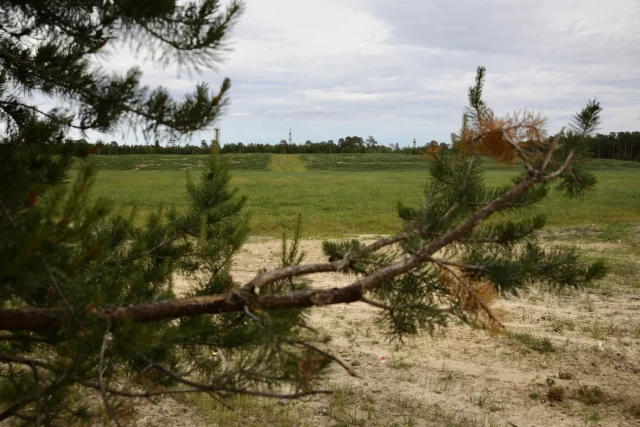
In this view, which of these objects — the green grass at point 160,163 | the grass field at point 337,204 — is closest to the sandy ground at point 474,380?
the grass field at point 337,204

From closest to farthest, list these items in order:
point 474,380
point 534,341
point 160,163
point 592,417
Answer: point 592,417 < point 474,380 < point 534,341 < point 160,163

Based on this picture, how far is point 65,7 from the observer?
2.51 m

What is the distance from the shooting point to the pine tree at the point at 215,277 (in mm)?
2100

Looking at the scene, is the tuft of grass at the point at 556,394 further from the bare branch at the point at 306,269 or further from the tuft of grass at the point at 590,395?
the bare branch at the point at 306,269

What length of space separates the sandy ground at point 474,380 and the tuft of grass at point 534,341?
0.04 metres

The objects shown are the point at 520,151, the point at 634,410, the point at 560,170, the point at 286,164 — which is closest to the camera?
the point at 560,170

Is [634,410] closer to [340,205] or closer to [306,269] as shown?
[306,269]

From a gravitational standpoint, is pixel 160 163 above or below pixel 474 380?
above

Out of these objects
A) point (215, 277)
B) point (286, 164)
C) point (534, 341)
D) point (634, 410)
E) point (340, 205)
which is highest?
point (215, 277)

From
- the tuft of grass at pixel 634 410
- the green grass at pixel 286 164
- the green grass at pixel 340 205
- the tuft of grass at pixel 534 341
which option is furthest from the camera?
the green grass at pixel 286 164

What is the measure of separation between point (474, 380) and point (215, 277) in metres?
3.39

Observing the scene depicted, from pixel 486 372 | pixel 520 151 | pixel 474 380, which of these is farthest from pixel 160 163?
pixel 520 151

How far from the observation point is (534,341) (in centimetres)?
635

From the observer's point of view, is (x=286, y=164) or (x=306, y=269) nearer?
(x=306, y=269)
